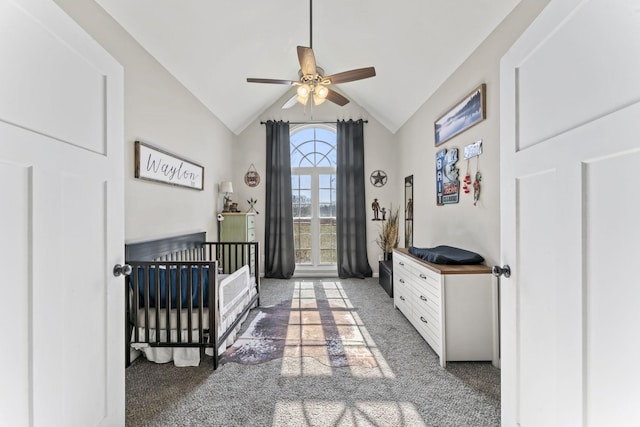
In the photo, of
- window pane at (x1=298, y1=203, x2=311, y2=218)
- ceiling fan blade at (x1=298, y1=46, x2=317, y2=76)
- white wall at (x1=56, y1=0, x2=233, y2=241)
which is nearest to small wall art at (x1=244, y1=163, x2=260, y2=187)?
window pane at (x1=298, y1=203, x2=311, y2=218)

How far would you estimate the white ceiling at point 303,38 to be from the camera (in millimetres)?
2334

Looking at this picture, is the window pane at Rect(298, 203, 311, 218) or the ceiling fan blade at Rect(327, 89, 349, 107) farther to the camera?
the window pane at Rect(298, 203, 311, 218)

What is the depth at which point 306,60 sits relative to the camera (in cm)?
238

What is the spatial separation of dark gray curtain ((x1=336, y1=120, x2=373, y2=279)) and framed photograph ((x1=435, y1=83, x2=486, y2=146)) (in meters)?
1.90

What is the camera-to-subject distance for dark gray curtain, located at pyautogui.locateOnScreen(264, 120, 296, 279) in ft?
16.6

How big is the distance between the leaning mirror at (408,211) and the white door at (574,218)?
3.15 metres

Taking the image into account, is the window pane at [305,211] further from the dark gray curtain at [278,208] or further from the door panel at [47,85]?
the door panel at [47,85]

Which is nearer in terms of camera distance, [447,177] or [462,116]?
[462,116]

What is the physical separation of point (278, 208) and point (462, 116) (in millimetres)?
3225

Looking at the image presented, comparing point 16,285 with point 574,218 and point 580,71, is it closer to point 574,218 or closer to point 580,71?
point 574,218

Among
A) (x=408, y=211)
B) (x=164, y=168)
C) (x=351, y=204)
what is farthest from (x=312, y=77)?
(x=351, y=204)

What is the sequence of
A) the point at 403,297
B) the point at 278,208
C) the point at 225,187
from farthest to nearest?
the point at 278,208
the point at 225,187
the point at 403,297

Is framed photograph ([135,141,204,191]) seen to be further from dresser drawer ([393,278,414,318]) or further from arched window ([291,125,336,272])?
dresser drawer ([393,278,414,318])

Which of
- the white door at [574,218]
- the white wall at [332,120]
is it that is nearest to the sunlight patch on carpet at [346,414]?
the white door at [574,218]
